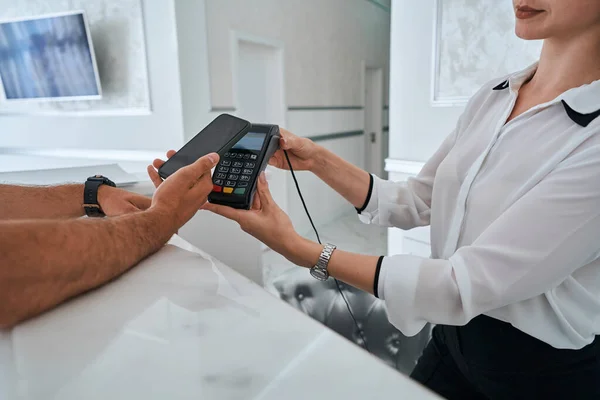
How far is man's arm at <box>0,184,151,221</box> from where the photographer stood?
0.80 meters

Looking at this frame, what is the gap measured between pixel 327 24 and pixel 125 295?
14.8 ft

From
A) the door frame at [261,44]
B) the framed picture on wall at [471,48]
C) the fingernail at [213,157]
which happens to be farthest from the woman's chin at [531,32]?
the door frame at [261,44]

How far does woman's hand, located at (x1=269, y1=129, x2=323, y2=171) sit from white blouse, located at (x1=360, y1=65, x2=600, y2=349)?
358mm

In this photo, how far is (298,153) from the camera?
3.54 ft

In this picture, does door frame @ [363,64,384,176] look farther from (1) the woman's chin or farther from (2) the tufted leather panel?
(1) the woman's chin

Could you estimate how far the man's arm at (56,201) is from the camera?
0.80 metres

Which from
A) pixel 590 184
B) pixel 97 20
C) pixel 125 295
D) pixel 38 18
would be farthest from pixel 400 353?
pixel 38 18

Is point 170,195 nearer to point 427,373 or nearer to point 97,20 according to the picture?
point 427,373

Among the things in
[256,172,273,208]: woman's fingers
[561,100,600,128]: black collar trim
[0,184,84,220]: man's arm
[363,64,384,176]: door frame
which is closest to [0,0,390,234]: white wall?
[363,64,384,176]: door frame

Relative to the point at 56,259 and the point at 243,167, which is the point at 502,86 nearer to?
the point at 243,167

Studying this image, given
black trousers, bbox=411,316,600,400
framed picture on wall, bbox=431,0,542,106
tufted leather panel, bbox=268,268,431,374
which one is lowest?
tufted leather panel, bbox=268,268,431,374

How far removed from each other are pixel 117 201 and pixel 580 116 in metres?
0.86

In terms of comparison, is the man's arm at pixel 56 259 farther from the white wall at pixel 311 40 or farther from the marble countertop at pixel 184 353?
the white wall at pixel 311 40

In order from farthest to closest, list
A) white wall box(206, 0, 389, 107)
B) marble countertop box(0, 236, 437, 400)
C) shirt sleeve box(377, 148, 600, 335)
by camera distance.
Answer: white wall box(206, 0, 389, 107) → shirt sleeve box(377, 148, 600, 335) → marble countertop box(0, 236, 437, 400)
